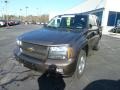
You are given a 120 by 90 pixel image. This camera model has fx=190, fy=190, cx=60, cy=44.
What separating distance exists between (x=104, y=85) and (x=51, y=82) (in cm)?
144

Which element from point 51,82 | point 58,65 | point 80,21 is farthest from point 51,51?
point 80,21

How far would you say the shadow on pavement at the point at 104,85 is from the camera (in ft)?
16.3

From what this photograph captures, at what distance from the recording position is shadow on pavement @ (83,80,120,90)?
4.97 meters

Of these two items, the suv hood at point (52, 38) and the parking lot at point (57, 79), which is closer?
the suv hood at point (52, 38)

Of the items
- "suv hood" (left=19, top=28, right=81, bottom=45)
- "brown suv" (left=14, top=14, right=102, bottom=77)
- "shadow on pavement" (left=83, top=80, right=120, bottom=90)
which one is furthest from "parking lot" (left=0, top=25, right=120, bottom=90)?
"suv hood" (left=19, top=28, right=81, bottom=45)

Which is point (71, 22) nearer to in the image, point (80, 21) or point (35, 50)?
point (80, 21)

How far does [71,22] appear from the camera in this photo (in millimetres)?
6754

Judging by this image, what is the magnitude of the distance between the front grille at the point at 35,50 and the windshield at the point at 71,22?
192 centimetres

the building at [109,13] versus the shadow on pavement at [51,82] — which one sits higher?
the building at [109,13]

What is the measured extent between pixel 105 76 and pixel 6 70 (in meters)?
3.10

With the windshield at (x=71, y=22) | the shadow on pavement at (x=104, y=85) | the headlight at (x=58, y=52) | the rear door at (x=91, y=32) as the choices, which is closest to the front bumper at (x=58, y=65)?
the headlight at (x=58, y=52)

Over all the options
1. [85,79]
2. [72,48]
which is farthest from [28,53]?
[85,79]

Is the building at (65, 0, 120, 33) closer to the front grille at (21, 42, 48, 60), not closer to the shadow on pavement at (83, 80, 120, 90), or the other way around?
the shadow on pavement at (83, 80, 120, 90)

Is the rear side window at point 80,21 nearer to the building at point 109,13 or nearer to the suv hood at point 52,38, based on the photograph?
the suv hood at point 52,38
